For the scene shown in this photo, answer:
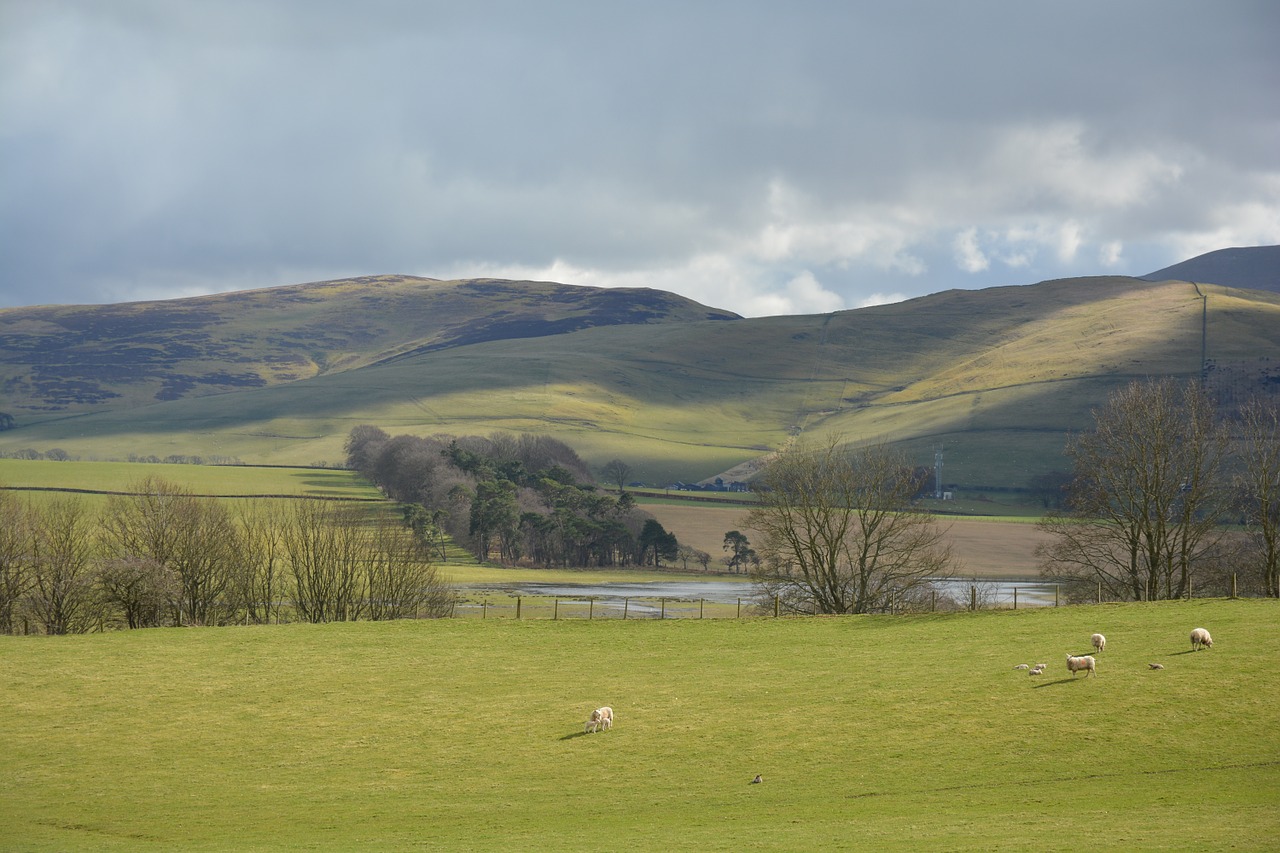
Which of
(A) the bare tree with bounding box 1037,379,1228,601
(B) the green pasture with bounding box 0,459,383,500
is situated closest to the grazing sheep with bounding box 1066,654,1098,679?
(A) the bare tree with bounding box 1037,379,1228,601

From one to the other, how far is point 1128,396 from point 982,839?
57.6 metres

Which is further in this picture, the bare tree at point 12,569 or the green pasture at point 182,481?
the green pasture at point 182,481

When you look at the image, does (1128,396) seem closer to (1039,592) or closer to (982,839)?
(1039,592)

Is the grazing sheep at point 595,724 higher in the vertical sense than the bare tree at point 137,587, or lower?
lower

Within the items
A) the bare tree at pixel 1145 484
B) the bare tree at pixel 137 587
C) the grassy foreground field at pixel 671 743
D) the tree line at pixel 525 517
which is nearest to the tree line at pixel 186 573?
the bare tree at pixel 137 587

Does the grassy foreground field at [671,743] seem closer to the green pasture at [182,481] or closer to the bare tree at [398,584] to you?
the bare tree at [398,584]

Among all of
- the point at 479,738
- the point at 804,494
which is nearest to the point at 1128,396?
the point at 804,494

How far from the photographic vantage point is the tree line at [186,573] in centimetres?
6569

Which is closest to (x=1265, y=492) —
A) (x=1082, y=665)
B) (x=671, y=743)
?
(x=1082, y=665)

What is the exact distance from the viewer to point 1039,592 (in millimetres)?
110188

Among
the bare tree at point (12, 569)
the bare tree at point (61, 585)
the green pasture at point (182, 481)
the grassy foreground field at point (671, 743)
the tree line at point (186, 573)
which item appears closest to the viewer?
the grassy foreground field at point (671, 743)

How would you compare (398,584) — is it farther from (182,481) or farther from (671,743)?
(182,481)

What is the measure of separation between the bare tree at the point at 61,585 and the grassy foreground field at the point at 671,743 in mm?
15580

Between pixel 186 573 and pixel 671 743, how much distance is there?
157 feet
